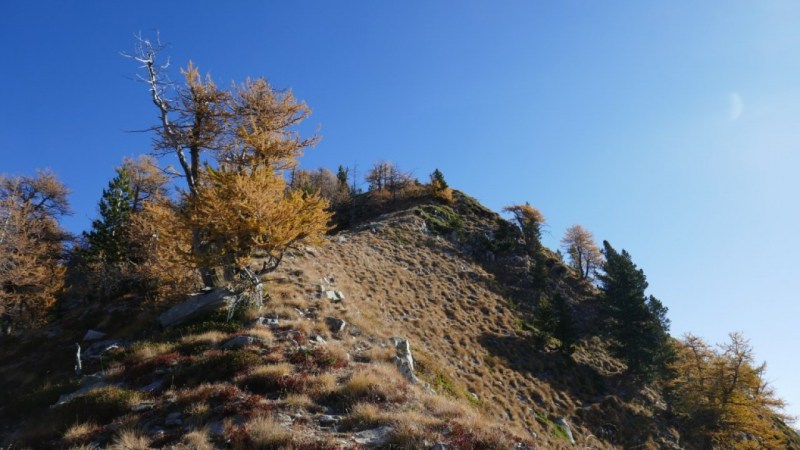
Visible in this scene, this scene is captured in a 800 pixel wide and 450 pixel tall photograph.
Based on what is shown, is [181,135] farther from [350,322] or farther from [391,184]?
[391,184]

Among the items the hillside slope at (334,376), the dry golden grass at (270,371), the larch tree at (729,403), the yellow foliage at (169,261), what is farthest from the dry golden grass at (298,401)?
the larch tree at (729,403)

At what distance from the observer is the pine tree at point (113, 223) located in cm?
3475

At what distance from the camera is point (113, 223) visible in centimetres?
3891

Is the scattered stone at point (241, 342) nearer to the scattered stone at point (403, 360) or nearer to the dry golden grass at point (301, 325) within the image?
the dry golden grass at point (301, 325)

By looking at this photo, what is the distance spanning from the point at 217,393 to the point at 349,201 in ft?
206

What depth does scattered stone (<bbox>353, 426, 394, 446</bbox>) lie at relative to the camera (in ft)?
25.0

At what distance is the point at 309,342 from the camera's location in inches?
531

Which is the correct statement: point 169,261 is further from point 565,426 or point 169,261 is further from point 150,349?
point 565,426

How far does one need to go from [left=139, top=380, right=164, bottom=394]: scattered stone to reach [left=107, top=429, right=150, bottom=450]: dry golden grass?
261cm

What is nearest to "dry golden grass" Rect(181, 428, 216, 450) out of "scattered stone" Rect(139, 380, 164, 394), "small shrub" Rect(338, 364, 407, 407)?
"small shrub" Rect(338, 364, 407, 407)

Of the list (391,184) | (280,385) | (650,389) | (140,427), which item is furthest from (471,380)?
(391,184)

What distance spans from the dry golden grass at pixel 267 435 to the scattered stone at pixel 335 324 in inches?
294

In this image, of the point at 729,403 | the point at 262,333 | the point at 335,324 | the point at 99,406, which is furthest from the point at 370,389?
the point at 729,403

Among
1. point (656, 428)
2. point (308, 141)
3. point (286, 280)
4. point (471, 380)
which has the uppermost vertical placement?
point (308, 141)
